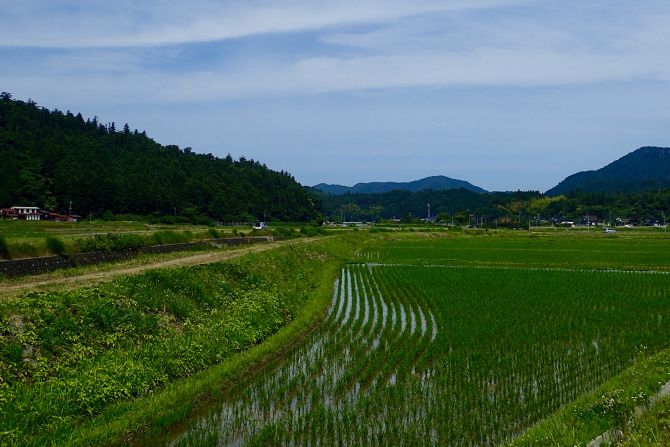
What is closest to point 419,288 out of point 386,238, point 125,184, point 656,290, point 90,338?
point 656,290

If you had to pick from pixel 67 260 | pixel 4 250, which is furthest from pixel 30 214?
pixel 4 250

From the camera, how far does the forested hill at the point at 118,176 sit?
2349 inches

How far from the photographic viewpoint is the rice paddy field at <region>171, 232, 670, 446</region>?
6.94 metres

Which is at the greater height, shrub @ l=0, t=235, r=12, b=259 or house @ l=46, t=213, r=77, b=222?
house @ l=46, t=213, r=77, b=222

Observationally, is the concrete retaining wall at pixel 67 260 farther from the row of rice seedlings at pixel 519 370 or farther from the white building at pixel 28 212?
the white building at pixel 28 212

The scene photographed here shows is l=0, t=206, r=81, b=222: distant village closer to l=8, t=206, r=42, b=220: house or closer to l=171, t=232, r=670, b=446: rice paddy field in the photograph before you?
l=8, t=206, r=42, b=220: house

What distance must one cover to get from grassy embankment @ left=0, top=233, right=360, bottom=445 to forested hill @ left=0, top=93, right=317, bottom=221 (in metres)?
50.8

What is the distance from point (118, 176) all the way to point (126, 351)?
65.4 m

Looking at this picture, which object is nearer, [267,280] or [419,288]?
[267,280]

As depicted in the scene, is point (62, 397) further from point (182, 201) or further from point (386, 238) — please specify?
point (182, 201)

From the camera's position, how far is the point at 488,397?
825 cm

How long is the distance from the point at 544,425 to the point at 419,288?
1555 centimetres

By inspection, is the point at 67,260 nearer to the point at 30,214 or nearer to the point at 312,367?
the point at 312,367

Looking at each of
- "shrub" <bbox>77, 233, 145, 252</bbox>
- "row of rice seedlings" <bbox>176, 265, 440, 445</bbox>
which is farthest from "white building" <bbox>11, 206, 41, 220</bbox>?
"row of rice seedlings" <bbox>176, 265, 440, 445</bbox>
